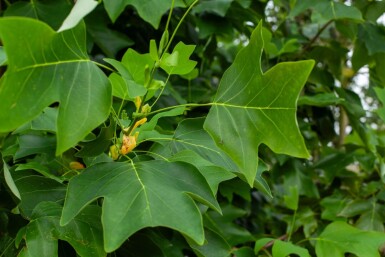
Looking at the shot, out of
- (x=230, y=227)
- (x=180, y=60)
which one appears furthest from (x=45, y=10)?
(x=230, y=227)

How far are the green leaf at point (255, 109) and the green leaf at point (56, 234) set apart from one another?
0.25m

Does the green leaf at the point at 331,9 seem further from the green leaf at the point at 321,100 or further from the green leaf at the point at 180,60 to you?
the green leaf at the point at 180,60

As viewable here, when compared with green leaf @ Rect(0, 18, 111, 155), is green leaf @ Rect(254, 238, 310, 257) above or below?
below

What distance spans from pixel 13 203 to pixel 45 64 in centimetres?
36

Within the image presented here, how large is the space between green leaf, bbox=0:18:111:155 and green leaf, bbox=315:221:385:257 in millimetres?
709

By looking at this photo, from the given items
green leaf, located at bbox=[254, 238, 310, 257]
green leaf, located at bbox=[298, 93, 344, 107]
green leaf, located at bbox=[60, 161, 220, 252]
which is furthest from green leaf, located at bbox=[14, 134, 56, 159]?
green leaf, located at bbox=[298, 93, 344, 107]

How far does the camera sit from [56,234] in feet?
2.81

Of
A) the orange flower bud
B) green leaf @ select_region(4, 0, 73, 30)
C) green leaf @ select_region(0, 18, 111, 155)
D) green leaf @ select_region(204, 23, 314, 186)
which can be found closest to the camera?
green leaf @ select_region(0, 18, 111, 155)

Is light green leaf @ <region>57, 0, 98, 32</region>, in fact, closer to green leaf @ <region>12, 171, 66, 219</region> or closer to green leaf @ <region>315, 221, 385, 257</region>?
green leaf @ <region>12, 171, 66, 219</region>

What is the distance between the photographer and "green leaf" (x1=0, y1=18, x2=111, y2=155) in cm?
69

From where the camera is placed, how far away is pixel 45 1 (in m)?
1.50

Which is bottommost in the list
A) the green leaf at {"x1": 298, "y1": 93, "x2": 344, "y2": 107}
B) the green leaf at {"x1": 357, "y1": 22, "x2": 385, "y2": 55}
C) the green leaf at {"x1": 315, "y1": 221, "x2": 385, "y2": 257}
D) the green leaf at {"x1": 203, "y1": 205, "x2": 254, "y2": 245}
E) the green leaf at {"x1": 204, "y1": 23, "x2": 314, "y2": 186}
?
the green leaf at {"x1": 203, "y1": 205, "x2": 254, "y2": 245}

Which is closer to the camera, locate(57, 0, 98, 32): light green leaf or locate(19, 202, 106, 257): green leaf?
locate(57, 0, 98, 32): light green leaf

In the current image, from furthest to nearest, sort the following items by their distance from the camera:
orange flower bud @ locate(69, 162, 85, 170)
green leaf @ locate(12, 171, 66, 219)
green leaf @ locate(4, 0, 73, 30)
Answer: green leaf @ locate(4, 0, 73, 30) < orange flower bud @ locate(69, 162, 85, 170) < green leaf @ locate(12, 171, 66, 219)
